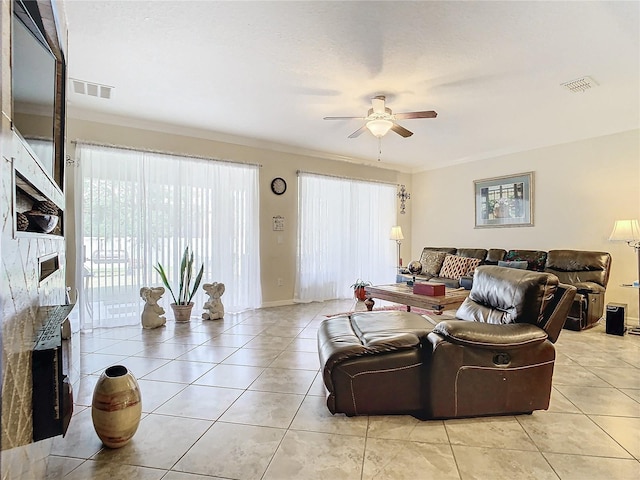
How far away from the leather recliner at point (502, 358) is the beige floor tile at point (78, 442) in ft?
5.82

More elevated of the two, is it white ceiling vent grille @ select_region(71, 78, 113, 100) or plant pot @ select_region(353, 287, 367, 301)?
white ceiling vent grille @ select_region(71, 78, 113, 100)

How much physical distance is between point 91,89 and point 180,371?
2746 millimetres

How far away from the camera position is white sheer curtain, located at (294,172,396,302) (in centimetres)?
560

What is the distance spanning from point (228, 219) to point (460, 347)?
11.8 feet

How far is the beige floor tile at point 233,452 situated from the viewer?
158 centimetres

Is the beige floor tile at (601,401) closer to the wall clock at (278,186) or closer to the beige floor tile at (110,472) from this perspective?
the beige floor tile at (110,472)

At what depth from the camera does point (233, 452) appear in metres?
1.71

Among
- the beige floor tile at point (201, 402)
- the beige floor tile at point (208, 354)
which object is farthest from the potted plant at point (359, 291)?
the beige floor tile at point (201, 402)

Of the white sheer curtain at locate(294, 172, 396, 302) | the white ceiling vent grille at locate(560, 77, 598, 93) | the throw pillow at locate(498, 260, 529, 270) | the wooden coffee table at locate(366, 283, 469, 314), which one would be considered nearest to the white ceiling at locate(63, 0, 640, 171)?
the white ceiling vent grille at locate(560, 77, 598, 93)

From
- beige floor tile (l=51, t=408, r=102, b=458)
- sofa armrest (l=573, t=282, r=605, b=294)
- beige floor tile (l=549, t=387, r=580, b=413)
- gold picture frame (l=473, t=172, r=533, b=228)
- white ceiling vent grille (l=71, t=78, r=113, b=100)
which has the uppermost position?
white ceiling vent grille (l=71, t=78, r=113, b=100)

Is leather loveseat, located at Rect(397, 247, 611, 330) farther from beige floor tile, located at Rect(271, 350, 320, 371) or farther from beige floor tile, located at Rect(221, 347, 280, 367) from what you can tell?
beige floor tile, located at Rect(221, 347, 280, 367)

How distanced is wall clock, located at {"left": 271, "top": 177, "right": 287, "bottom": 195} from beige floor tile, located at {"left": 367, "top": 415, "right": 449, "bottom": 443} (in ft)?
12.6

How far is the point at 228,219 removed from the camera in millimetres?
4797

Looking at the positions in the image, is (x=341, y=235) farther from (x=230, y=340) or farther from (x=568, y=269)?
(x=568, y=269)
